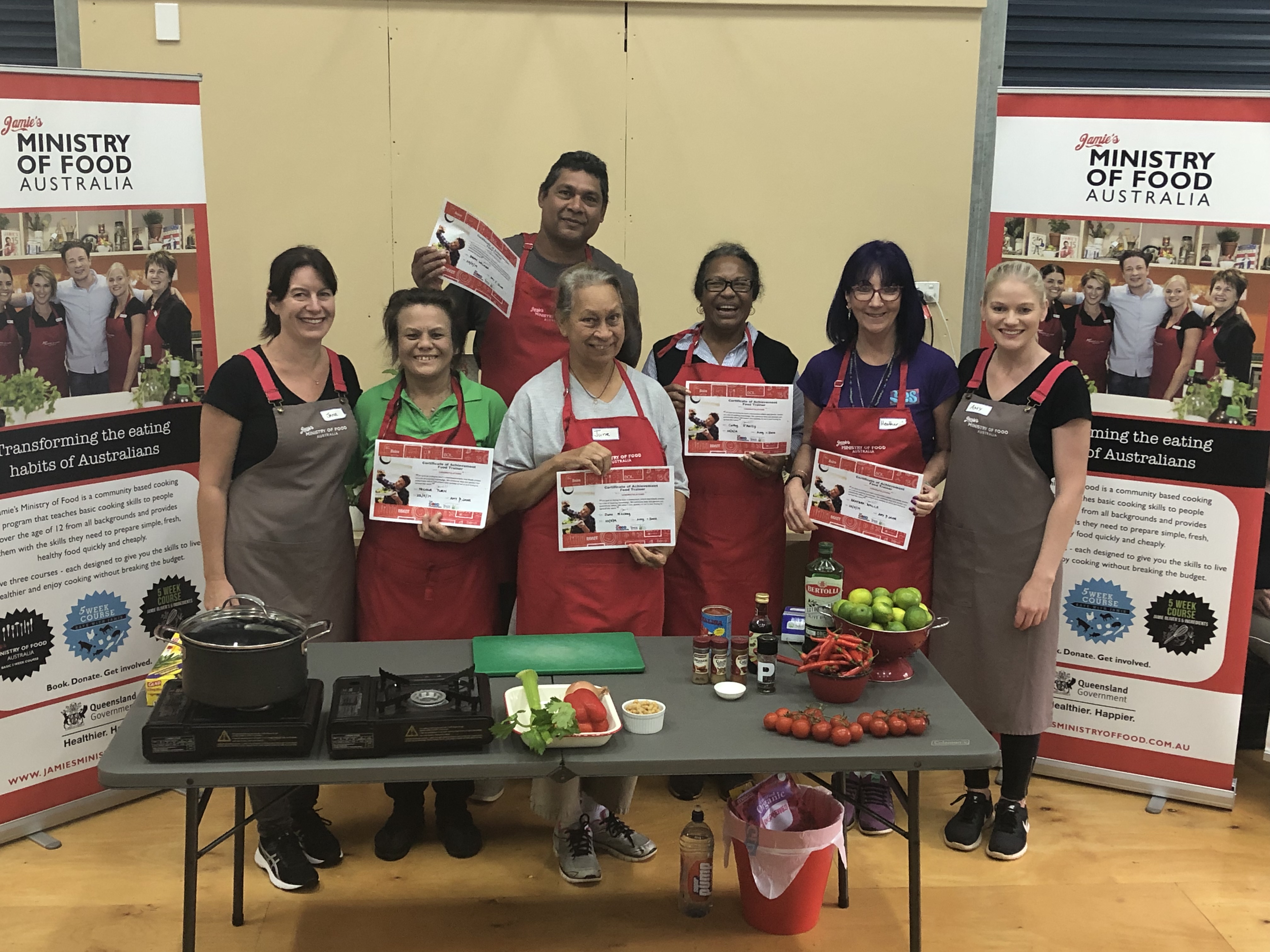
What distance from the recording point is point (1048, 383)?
11.4 ft

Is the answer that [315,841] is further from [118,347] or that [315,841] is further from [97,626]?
[118,347]

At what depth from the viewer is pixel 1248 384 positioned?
3.97m

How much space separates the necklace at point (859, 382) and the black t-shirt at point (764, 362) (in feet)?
0.75

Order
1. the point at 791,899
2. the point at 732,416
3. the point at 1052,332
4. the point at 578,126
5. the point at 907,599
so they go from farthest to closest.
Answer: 1. the point at 578,126
2. the point at 1052,332
3. the point at 732,416
4. the point at 791,899
5. the point at 907,599

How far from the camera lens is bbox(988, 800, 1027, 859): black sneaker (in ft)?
12.4

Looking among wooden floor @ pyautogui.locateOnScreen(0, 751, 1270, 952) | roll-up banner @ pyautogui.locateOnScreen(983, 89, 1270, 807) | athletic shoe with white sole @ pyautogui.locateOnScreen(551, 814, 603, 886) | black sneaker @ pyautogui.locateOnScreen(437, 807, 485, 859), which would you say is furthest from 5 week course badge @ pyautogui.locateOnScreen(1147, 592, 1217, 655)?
black sneaker @ pyautogui.locateOnScreen(437, 807, 485, 859)

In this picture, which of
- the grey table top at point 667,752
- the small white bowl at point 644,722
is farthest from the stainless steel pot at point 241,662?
the small white bowl at point 644,722

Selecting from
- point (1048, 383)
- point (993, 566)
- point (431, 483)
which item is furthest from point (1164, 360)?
point (431, 483)

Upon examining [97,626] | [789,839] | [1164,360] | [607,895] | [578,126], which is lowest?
[607,895]

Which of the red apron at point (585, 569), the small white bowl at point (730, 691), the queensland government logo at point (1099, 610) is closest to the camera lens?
the small white bowl at point (730, 691)

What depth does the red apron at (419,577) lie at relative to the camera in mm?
3518

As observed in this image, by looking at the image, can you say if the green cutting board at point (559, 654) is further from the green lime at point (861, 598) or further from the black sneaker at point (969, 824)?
the black sneaker at point (969, 824)

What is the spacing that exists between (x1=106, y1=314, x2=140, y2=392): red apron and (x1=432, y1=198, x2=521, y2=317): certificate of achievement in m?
1.15

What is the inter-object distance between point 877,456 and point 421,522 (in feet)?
4.91
